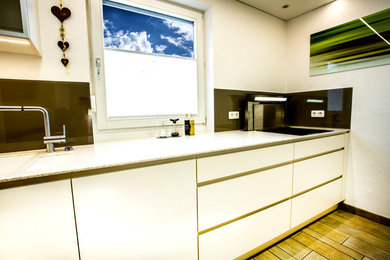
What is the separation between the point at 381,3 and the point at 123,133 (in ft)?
9.21

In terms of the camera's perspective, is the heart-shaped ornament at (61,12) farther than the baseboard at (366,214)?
No

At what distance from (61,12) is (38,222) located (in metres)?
1.32

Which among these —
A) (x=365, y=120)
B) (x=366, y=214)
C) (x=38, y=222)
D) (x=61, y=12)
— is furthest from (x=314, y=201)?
(x=61, y=12)

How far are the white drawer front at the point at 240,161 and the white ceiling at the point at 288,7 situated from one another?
1.73m

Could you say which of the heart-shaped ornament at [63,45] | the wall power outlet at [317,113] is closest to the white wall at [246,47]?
the wall power outlet at [317,113]

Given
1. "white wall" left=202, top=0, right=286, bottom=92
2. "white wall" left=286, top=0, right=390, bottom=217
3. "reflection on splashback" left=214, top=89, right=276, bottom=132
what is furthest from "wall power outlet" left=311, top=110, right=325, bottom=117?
"reflection on splashback" left=214, top=89, right=276, bottom=132

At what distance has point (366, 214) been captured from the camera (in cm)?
189

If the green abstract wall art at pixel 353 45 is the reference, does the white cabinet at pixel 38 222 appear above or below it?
below

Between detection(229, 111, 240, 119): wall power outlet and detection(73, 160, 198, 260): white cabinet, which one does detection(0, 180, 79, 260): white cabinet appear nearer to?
detection(73, 160, 198, 260): white cabinet

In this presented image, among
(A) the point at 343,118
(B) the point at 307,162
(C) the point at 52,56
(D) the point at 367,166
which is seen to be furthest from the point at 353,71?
(C) the point at 52,56

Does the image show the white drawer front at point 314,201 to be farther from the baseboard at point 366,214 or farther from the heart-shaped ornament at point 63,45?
the heart-shaped ornament at point 63,45

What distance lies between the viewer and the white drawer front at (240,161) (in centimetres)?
109

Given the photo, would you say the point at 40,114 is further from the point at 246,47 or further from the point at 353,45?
the point at 353,45

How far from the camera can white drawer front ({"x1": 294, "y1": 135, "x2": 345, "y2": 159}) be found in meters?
1.54
